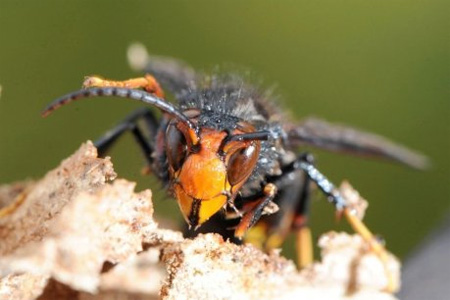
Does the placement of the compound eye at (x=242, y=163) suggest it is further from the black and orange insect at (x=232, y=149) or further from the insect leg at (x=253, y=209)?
the insect leg at (x=253, y=209)

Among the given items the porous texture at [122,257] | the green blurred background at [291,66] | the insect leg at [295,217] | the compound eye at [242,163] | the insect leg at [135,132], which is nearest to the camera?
the porous texture at [122,257]

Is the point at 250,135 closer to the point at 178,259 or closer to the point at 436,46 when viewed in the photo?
the point at 178,259

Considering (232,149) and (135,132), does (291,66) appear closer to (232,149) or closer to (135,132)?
(135,132)

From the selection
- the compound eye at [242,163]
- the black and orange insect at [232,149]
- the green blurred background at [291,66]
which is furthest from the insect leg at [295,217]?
the green blurred background at [291,66]

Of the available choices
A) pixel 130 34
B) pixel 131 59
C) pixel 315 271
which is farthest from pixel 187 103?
pixel 130 34

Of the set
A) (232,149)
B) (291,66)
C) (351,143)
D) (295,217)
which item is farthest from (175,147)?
(291,66)

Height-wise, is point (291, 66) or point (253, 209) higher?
point (291, 66)

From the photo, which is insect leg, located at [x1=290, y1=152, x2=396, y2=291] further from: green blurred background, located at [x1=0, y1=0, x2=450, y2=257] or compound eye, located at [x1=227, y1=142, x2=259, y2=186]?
green blurred background, located at [x1=0, y1=0, x2=450, y2=257]

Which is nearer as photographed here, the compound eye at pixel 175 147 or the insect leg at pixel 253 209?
the compound eye at pixel 175 147
